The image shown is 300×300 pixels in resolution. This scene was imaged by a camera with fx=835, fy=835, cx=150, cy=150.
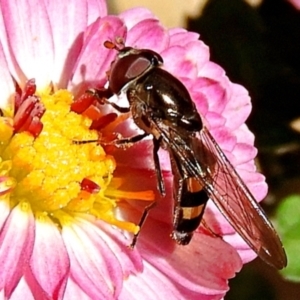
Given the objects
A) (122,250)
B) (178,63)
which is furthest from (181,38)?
(122,250)

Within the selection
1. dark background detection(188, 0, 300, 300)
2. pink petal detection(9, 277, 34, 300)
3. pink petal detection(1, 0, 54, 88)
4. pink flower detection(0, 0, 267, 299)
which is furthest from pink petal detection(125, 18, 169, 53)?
dark background detection(188, 0, 300, 300)

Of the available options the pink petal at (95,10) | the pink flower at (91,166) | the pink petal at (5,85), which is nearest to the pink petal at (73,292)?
the pink flower at (91,166)

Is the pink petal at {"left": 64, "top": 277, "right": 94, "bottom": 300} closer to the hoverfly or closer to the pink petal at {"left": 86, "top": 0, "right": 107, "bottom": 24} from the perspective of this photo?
the hoverfly

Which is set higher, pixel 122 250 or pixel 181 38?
pixel 181 38

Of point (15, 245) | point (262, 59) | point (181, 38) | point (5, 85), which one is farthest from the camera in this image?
point (262, 59)

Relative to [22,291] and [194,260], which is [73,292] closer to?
[22,291]

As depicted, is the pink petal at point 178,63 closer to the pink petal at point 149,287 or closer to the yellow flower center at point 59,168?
the yellow flower center at point 59,168

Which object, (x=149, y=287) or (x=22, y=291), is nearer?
(x=22, y=291)
